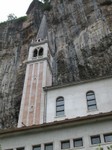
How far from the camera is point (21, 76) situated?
1554 inches

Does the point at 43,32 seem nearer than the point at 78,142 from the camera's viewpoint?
No

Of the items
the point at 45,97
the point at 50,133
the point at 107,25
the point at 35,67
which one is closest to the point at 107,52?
the point at 107,25

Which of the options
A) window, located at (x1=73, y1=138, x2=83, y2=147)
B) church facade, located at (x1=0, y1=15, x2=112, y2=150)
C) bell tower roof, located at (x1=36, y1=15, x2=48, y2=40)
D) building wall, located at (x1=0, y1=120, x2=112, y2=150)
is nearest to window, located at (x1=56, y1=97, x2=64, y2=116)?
church facade, located at (x1=0, y1=15, x2=112, y2=150)

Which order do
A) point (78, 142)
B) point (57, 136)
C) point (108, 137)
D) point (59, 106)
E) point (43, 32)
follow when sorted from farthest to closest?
point (43, 32), point (59, 106), point (57, 136), point (78, 142), point (108, 137)

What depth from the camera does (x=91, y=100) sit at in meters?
26.1

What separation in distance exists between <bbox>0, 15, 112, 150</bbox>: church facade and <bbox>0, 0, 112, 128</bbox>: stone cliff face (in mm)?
3019

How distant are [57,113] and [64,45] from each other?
15.7 m

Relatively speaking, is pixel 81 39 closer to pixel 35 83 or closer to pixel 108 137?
pixel 35 83

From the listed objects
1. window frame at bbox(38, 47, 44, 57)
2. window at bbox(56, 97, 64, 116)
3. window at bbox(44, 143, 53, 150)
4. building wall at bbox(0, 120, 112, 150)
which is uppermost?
window frame at bbox(38, 47, 44, 57)

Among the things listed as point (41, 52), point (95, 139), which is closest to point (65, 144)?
point (95, 139)

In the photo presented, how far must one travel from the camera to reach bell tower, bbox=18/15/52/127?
2642 cm

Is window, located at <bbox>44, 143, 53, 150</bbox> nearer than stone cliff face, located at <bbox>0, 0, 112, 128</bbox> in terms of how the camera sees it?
Yes

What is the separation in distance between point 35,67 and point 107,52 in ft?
27.6

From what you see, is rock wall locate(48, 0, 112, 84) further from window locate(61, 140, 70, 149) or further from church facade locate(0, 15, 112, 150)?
window locate(61, 140, 70, 149)
